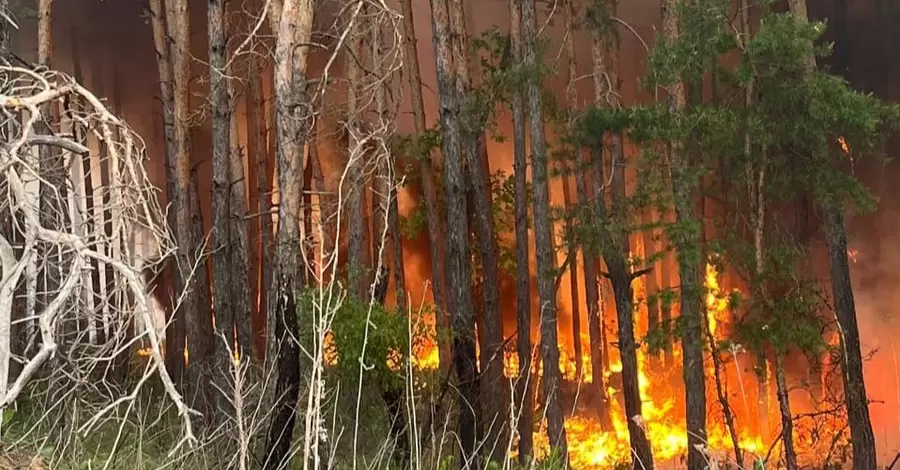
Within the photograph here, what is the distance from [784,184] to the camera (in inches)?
377

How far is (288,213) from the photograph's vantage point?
542 centimetres

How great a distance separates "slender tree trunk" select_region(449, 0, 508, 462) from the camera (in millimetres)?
9562

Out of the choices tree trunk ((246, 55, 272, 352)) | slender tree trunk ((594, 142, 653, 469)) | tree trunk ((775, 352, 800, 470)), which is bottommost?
tree trunk ((775, 352, 800, 470))

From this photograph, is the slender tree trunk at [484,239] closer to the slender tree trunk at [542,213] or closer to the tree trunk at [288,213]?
the slender tree trunk at [542,213]

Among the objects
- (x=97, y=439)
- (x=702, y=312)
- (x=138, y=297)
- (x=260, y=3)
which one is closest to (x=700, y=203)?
(x=702, y=312)

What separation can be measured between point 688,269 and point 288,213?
18.8ft

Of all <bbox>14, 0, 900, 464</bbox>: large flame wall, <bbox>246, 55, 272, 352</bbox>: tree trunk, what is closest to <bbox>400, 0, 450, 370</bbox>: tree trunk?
<bbox>14, 0, 900, 464</bbox>: large flame wall

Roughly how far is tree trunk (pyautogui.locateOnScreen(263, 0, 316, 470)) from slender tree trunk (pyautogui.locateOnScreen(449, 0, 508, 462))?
4.11 metres

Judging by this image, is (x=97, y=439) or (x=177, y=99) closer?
(x=97, y=439)

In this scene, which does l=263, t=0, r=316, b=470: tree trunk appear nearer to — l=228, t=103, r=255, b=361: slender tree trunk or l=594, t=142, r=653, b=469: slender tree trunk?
l=228, t=103, r=255, b=361: slender tree trunk

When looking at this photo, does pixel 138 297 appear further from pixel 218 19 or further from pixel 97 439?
pixel 218 19

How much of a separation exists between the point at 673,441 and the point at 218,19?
10572 millimetres

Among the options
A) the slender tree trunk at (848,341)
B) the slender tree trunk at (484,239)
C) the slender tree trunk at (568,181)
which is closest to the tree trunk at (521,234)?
the slender tree trunk at (484,239)

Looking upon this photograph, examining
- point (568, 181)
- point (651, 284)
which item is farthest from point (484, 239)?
point (651, 284)
